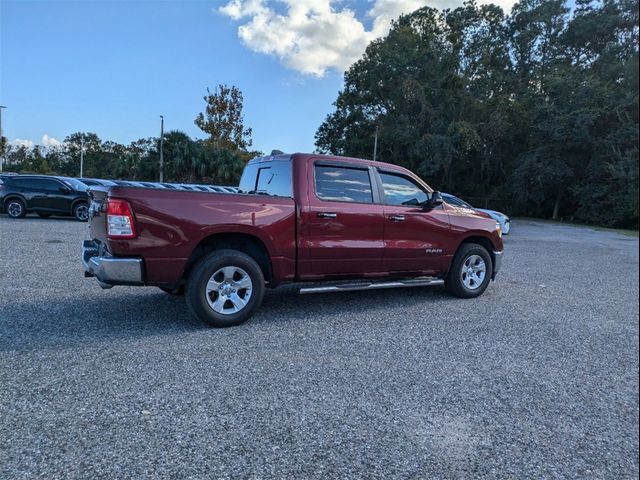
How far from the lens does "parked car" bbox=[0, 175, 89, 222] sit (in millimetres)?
16500

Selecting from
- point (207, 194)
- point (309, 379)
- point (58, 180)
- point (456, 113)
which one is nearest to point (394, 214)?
point (207, 194)

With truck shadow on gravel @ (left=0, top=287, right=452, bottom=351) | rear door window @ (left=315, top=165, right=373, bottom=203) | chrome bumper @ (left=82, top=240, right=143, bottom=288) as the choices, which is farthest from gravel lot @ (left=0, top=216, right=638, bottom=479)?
rear door window @ (left=315, top=165, right=373, bottom=203)

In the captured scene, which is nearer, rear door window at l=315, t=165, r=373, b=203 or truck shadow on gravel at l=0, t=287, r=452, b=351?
truck shadow on gravel at l=0, t=287, r=452, b=351

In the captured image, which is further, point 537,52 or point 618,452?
point 537,52

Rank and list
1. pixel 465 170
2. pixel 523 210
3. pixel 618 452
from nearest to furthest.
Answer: pixel 618 452 < pixel 523 210 < pixel 465 170

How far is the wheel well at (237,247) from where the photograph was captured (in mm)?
5125

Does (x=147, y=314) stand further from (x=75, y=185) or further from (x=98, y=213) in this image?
(x=75, y=185)

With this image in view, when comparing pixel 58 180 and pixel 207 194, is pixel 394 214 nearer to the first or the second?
pixel 207 194

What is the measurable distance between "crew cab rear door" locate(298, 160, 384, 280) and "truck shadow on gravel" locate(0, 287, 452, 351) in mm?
585

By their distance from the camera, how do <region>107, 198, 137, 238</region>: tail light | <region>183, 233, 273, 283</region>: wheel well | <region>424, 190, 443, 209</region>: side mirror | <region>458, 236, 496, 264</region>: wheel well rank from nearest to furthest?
<region>107, 198, 137, 238</region>: tail light, <region>183, 233, 273, 283</region>: wheel well, <region>424, 190, 443, 209</region>: side mirror, <region>458, 236, 496, 264</region>: wheel well

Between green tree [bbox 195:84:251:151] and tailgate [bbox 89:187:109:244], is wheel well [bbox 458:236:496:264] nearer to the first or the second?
tailgate [bbox 89:187:109:244]

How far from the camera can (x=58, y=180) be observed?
1669 centimetres

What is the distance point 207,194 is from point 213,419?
256 cm

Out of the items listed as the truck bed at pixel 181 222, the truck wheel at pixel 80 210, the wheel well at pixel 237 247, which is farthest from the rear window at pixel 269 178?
the truck wheel at pixel 80 210
